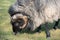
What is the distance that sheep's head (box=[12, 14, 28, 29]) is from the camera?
20.2 ft

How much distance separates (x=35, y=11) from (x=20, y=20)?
46 centimetres

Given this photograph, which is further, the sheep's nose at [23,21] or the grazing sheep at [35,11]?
the sheep's nose at [23,21]

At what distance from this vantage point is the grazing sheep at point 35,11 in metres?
6.11

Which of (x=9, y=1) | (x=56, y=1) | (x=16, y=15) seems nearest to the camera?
(x=16, y=15)

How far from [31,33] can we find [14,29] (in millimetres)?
569

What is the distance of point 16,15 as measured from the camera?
6.14m

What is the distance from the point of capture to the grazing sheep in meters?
6.11

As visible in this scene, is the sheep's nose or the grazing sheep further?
the sheep's nose

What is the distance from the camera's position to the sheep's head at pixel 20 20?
6.16m

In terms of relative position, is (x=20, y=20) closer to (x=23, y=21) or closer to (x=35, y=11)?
(x=23, y=21)

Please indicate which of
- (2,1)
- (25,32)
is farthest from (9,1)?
(25,32)

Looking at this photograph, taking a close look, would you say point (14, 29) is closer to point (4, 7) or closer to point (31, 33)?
point (31, 33)

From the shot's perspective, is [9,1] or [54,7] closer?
[54,7]

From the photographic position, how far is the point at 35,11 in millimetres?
6238
